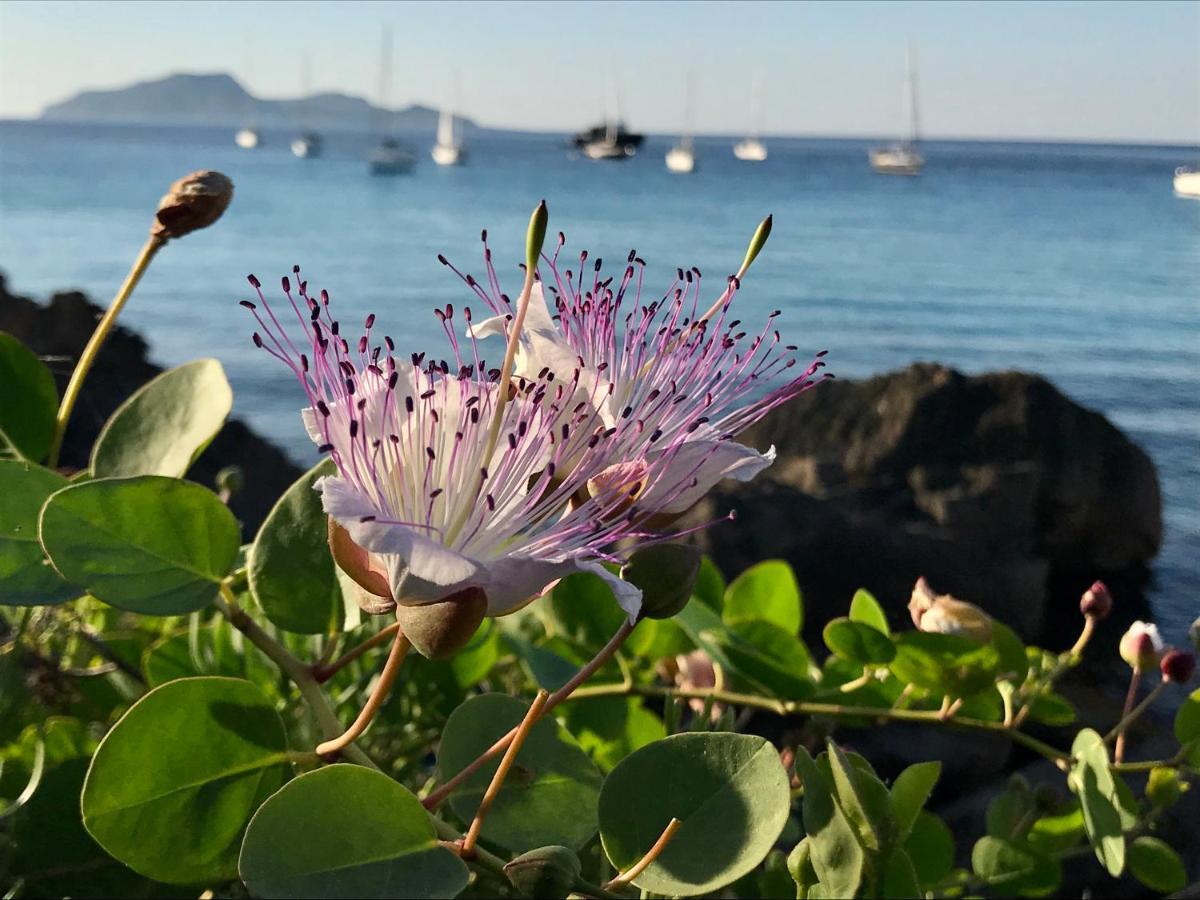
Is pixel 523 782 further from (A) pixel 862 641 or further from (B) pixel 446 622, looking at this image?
(A) pixel 862 641

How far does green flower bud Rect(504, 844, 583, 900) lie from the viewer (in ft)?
1.56

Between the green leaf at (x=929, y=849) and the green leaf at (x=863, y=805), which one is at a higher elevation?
the green leaf at (x=863, y=805)

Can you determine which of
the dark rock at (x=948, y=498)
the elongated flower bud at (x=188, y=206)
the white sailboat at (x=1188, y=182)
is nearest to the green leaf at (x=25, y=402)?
the elongated flower bud at (x=188, y=206)

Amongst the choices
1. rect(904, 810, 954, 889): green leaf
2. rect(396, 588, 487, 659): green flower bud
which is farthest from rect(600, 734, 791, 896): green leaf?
rect(904, 810, 954, 889): green leaf

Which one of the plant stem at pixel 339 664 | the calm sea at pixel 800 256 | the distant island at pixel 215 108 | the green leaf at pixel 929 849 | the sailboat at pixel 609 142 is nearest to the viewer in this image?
the plant stem at pixel 339 664

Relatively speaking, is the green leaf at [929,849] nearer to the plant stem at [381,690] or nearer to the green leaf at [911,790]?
the green leaf at [911,790]

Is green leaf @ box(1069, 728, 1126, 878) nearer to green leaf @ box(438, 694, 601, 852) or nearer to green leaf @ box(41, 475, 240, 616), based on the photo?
green leaf @ box(438, 694, 601, 852)

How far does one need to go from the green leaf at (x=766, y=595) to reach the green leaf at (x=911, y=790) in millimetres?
386

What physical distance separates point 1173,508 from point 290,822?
179 cm

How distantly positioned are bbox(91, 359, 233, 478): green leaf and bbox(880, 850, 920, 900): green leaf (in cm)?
46

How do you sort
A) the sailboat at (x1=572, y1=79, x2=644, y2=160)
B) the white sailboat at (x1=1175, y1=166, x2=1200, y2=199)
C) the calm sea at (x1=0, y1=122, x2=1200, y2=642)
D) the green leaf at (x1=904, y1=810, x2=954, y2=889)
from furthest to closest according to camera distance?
the sailboat at (x1=572, y1=79, x2=644, y2=160) → the calm sea at (x1=0, y1=122, x2=1200, y2=642) → the white sailboat at (x1=1175, y1=166, x2=1200, y2=199) → the green leaf at (x1=904, y1=810, x2=954, y2=889)

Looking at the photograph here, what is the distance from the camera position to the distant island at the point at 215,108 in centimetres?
5716

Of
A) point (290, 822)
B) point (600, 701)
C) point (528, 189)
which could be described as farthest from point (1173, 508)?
point (528, 189)

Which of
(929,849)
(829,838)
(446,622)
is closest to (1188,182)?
(929,849)
